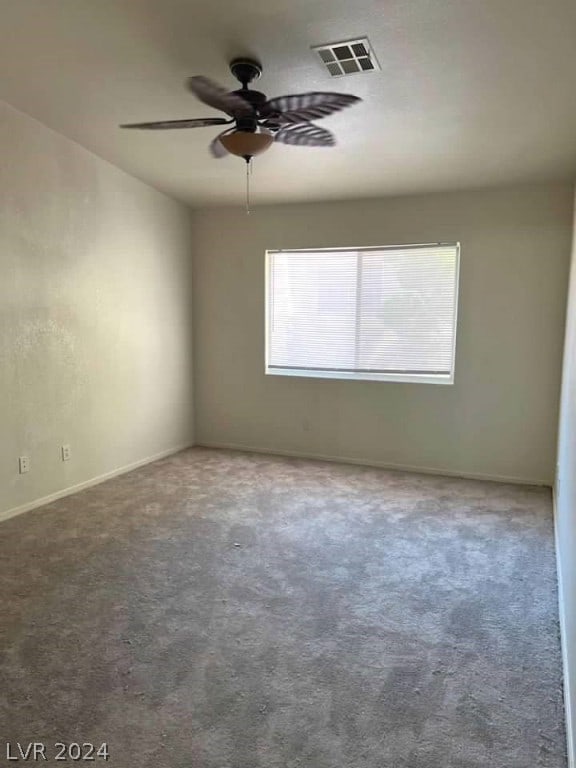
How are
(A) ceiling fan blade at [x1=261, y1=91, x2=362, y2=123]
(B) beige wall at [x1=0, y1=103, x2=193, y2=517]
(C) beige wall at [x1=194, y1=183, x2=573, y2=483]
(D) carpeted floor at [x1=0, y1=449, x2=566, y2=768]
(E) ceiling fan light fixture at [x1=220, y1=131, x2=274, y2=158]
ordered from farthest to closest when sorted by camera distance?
(C) beige wall at [x1=194, y1=183, x2=573, y2=483]
(B) beige wall at [x1=0, y1=103, x2=193, y2=517]
(E) ceiling fan light fixture at [x1=220, y1=131, x2=274, y2=158]
(A) ceiling fan blade at [x1=261, y1=91, x2=362, y2=123]
(D) carpeted floor at [x1=0, y1=449, x2=566, y2=768]

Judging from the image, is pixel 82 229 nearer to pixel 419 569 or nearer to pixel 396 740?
pixel 419 569

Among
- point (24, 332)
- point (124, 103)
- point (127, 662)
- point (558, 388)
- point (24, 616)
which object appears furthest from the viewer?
point (558, 388)

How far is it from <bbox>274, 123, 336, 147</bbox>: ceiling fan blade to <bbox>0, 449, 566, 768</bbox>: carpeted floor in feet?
7.96

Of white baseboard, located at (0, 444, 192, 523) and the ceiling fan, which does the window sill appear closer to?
white baseboard, located at (0, 444, 192, 523)

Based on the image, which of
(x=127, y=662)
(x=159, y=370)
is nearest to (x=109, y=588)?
A: (x=127, y=662)

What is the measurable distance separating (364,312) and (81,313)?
8.46 ft

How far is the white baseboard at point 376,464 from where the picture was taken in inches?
178

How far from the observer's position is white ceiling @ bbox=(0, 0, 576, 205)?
2326 mm

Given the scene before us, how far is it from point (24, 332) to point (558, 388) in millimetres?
4253

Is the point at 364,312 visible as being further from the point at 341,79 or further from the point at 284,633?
the point at 284,633

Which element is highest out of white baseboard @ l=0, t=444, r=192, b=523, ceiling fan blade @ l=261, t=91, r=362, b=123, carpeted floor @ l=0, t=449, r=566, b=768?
ceiling fan blade @ l=261, t=91, r=362, b=123

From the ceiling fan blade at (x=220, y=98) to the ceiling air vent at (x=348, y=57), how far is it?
51 centimetres

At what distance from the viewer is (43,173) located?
3775 mm

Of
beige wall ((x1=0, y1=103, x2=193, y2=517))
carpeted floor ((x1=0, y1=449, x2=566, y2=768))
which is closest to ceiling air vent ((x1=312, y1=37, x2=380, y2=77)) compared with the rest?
beige wall ((x1=0, y1=103, x2=193, y2=517))
